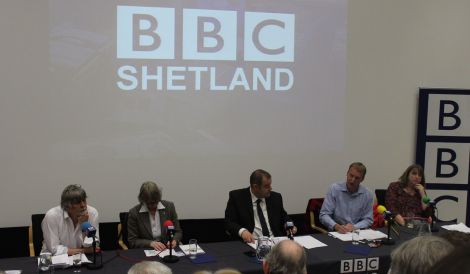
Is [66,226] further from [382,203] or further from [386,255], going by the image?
[382,203]

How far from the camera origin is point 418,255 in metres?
1.37

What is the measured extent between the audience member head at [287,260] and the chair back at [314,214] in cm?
276

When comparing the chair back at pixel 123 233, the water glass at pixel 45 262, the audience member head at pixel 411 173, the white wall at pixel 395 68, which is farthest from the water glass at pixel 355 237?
the water glass at pixel 45 262

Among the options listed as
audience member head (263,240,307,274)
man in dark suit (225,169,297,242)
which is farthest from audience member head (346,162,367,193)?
audience member head (263,240,307,274)

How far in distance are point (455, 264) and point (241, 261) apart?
2873 mm

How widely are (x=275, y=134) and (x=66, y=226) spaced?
261 centimetres

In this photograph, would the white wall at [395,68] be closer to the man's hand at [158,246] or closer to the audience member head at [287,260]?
the man's hand at [158,246]

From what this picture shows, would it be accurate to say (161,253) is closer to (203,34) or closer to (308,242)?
(308,242)

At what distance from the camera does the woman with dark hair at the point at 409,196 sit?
507 centimetres

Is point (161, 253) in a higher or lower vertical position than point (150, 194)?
lower

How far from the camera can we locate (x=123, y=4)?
5.01m

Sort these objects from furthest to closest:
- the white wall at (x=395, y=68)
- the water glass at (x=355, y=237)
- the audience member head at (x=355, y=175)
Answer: the white wall at (x=395, y=68) < the audience member head at (x=355, y=175) < the water glass at (x=355, y=237)

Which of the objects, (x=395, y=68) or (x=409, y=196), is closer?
(x=409, y=196)

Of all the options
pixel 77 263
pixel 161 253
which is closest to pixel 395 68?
pixel 161 253
